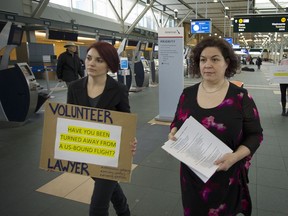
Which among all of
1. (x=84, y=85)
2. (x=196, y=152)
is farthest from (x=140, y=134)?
(x=196, y=152)

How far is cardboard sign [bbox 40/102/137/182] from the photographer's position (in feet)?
5.53

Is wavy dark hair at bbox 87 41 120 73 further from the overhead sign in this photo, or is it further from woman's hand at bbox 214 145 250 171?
the overhead sign

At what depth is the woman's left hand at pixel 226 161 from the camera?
134 centimetres

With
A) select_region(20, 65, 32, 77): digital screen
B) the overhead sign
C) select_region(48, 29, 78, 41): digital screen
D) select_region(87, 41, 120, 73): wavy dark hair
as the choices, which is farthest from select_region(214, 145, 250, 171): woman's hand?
select_region(48, 29, 78, 41): digital screen

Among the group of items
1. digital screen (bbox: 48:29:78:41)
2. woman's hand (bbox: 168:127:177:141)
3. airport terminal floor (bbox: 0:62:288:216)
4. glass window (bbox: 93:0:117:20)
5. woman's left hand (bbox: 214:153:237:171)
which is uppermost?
glass window (bbox: 93:0:117:20)

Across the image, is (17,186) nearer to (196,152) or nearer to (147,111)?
(196,152)

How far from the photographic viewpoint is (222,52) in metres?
1.50

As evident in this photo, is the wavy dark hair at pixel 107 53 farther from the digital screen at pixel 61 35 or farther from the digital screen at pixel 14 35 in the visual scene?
the digital screen at pixel 61 35

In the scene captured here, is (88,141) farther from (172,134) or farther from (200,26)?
(200,26)

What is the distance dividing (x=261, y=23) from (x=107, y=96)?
30.6 feet

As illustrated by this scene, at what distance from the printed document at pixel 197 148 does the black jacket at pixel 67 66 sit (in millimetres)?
5909

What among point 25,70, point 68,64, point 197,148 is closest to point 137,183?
point 197,148

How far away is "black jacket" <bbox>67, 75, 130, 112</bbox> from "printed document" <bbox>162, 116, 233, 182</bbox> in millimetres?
500

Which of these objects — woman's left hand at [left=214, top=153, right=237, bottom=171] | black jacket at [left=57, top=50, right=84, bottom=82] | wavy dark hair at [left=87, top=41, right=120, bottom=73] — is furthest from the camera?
black jacket at [left=57, top=50, right=84, bottom=82]
